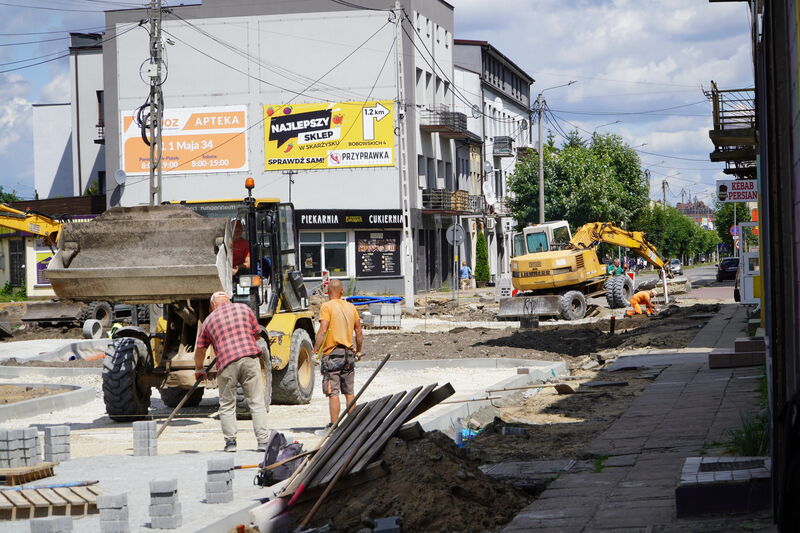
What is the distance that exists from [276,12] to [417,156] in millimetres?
10048

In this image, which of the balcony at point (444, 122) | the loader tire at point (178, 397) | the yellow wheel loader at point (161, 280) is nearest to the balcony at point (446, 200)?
the balcony at point (444, 122)

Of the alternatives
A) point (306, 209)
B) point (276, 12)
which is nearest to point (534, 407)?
point (306, 209)

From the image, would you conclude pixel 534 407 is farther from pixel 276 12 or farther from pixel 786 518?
pixel 276 12

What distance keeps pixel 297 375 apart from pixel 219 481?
7.26 m

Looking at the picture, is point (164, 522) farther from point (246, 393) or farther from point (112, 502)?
point (246, 393)

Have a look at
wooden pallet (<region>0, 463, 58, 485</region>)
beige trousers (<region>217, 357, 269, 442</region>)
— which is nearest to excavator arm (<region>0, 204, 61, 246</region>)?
beige trousers (<region>217, 357, 269, 442</region>)

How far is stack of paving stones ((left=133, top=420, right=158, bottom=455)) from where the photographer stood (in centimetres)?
1154

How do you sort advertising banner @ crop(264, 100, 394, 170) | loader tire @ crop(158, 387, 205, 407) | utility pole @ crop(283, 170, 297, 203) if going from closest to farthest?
loader tire @ crop(158, 387, 205, 407) → utility pole @ crop(283, 170, 297, 203) → advertising banner @ crop(264, 100, 394, 170)

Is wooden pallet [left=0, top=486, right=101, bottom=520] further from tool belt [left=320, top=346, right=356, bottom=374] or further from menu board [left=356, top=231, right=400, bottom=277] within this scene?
menu board [left=356, top=231, right=400, bottom=277]

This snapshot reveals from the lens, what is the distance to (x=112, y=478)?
33.6ft

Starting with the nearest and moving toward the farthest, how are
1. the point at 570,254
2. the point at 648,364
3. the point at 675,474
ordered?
the point at 675,474, the point at 648,364, the point at 570,254

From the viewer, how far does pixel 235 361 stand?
39.1 feet

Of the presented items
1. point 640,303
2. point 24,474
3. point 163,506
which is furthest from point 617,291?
point 163,506

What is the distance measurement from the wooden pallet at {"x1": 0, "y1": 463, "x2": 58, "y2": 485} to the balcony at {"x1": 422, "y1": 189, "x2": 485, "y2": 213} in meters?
48.7
